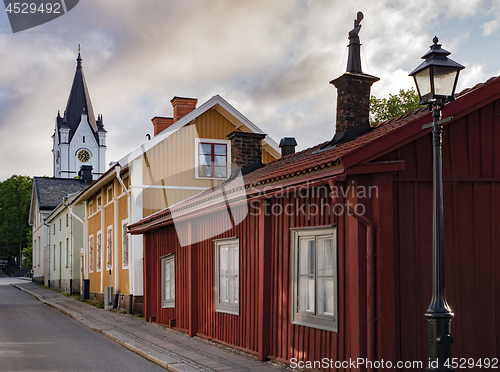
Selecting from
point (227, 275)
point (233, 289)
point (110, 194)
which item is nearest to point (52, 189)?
point (110, 194)

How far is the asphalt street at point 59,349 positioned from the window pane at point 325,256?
10.4 ft

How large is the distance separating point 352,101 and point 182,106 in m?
11.9

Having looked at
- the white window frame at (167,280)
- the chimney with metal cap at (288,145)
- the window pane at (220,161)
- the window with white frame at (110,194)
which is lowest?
the white window frame at (167,280)

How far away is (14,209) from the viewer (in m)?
75.0

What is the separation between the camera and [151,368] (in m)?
9.28

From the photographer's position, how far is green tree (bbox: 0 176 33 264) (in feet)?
247

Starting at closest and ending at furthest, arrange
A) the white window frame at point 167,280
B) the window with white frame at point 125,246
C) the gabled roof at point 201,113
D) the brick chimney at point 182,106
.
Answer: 1. the white window frame at point 167,280
2. the gabled roof at point 201,113
3. the window with white frame at point 125,246
4. the brick chimney at point 182,106

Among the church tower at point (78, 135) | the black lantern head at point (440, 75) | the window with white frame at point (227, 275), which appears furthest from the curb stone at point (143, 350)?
the church tower at point (78, 135)

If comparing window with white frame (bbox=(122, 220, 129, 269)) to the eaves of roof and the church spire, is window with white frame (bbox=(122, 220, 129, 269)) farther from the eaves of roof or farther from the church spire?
the church spire

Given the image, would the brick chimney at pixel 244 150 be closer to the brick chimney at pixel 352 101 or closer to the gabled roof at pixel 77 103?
the brick chimney at pixel 352 101

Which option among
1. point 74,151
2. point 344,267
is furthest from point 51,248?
point 74,151

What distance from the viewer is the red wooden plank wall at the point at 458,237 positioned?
23.3 ft

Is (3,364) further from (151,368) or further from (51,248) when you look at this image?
(51,248)

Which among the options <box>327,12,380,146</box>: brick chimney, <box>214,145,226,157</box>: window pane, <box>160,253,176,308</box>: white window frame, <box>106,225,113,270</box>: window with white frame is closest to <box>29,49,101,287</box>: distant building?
<box>106,225,113,270</box>: window with white frame
